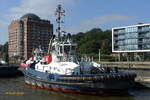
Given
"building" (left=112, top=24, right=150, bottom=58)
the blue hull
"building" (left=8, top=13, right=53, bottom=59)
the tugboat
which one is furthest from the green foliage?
the blue hull

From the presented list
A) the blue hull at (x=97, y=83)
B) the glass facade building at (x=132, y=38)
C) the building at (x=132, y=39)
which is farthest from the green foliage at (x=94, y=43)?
the blue hull at (x=97, y=83)

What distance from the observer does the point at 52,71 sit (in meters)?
37.5

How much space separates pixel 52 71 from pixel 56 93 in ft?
11.1

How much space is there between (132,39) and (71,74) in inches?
3372

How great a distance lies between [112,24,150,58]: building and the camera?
111 meters

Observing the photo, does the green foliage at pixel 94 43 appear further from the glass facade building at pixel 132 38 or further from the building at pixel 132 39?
the building at pixel 132 39

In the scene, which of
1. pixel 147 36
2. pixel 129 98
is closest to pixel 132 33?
pixel 147 36

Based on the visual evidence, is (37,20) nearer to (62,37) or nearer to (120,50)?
(120,50)

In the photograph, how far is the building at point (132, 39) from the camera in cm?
11147

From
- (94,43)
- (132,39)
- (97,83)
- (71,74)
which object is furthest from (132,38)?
(97,83)

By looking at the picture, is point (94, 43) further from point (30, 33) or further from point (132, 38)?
point (30, 33)

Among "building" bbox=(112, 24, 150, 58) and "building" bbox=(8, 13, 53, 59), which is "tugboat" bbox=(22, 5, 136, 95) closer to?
"building" bbox=(112, 24, 150, 58)

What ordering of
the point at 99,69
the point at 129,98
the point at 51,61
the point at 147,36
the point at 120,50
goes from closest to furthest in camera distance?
1. the point at 129,98
2. the point at 99,69
3. the point at 51,61
4. the point at 147,36
5. the point at 120,50

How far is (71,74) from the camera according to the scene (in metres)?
33.7
